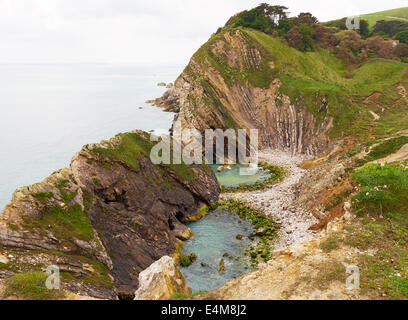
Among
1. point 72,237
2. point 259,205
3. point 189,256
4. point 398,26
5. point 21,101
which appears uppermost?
point 398,26

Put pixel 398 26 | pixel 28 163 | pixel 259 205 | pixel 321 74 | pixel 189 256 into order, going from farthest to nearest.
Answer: pixel 398 26 → pixel 321 74 → pixel 28 163 → pixel 259 205 → pixel 189 256

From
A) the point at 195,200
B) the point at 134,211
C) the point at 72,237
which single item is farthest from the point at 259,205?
the point at 72,237

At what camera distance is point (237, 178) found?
4834 cm

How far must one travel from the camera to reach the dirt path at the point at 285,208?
28.3 m

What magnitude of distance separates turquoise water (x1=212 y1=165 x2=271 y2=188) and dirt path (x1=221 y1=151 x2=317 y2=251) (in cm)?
412

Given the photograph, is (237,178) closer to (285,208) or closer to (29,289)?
(285,208)

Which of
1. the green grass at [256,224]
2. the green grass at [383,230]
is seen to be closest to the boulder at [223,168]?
the green grass at [256,224]

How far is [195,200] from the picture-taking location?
36.7 m

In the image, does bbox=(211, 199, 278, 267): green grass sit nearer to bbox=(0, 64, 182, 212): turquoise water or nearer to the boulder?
the boulder

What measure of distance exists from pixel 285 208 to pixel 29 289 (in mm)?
29234

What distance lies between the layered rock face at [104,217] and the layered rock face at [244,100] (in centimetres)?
2636

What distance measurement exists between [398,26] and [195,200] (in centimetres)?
12106

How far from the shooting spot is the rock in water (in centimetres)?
1292

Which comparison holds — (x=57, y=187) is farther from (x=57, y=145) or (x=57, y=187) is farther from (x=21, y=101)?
(x=21, y=101)
